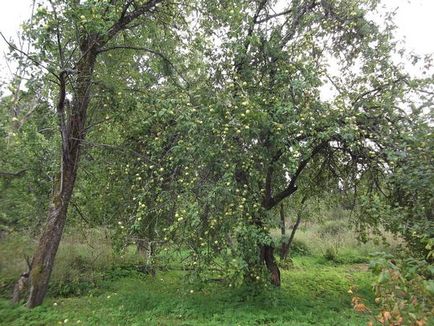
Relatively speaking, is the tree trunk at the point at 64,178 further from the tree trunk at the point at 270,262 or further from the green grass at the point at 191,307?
the tree trunk at the point at 270,262

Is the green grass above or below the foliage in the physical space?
below

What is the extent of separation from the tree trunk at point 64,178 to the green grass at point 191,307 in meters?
0.48

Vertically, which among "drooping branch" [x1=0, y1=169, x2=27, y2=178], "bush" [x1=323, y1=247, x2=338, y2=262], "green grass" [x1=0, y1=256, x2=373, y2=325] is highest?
"drooping branch" [x1=0, y1=169, x2=27, y2=178]

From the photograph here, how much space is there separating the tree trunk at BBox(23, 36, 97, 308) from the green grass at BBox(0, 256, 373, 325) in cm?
48

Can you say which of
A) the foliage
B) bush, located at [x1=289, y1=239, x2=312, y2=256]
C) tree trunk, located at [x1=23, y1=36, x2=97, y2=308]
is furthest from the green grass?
bush, located at [x1=289, y1=239, x2=312, y2=256]

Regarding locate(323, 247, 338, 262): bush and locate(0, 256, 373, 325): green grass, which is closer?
locate(0, 256, 373, 325): green grass

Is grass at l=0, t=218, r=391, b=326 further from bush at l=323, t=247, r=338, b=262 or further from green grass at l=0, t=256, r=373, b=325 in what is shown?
bush at l=323, t=247, r=338, b=262

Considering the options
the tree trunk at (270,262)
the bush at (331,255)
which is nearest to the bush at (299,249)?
the bush at (331,255)

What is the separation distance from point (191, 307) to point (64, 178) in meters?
3.13

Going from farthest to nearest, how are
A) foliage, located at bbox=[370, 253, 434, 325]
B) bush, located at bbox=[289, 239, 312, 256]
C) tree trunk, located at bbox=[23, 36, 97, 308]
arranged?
bush, located at bbox=[289, 239, 312, 256] → tree trunk, located at bbox=[23, 36, 97, 308] → foliage, located at bbox=[370, 253, 434, 325]

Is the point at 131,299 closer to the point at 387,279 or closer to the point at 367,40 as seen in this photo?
the point at 387,279

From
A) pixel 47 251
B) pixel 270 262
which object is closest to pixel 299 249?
pixel 270 262

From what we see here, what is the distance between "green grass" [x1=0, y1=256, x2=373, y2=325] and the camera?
5371 millimetres

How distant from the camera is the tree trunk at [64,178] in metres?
5.72
